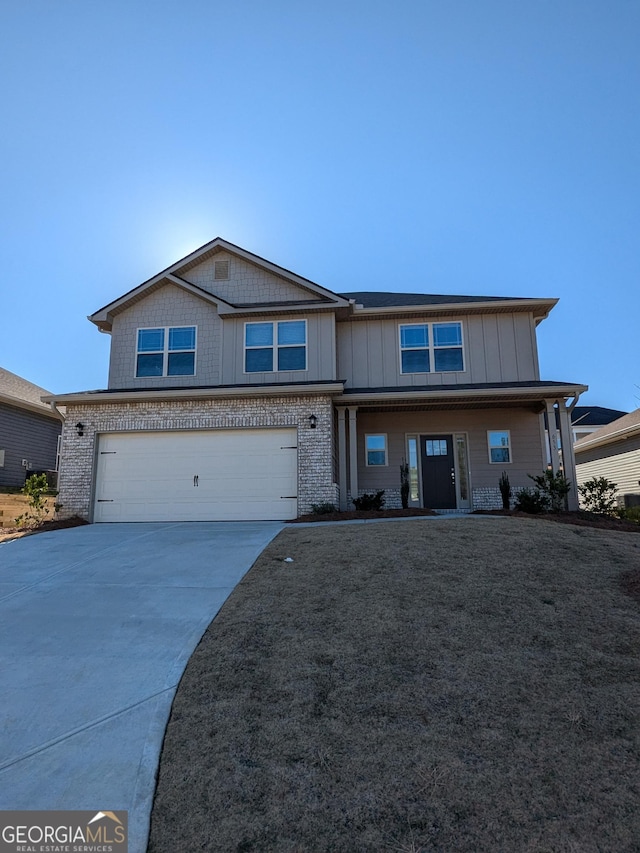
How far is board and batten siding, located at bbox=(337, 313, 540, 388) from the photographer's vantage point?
1399cm

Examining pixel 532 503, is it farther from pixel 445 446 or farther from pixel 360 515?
pixel 360 515

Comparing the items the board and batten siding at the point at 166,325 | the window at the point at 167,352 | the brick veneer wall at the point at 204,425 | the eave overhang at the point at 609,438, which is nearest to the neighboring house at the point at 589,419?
the eave overhang at the point at 609,438

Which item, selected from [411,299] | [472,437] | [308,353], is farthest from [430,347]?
[308,353]

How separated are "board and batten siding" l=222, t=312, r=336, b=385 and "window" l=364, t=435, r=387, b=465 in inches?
85.3

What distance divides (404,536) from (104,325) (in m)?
11.2

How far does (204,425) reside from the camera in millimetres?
12789

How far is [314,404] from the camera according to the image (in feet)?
41.6

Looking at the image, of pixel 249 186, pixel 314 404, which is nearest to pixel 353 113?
pixel 249 186

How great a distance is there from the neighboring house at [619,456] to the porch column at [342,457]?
10.5 m

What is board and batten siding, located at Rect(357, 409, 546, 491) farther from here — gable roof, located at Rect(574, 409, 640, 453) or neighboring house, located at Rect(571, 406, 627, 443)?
neighboring house, located at Rect(571, 406, 627, 443)

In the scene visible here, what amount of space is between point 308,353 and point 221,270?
376 cm

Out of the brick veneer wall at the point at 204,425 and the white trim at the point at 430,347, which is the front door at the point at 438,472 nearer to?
the white trim at the point at 430,347

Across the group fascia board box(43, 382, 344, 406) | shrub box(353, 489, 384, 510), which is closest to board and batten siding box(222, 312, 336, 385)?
fascia board box(43, 382, 344, 406)

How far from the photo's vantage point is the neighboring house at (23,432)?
1647cm
